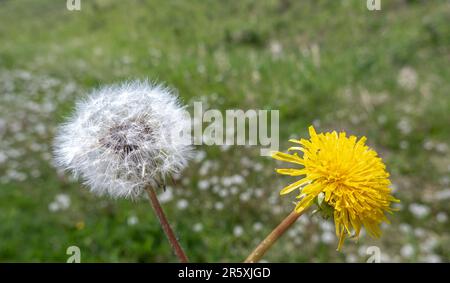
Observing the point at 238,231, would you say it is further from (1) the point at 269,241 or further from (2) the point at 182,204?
(1) the point at 269,241

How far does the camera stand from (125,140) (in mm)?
1421

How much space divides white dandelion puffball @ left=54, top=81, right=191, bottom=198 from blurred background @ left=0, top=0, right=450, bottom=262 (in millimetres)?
1213

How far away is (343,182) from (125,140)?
710 mm

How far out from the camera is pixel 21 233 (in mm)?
3484

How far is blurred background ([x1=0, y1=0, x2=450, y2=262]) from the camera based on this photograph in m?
3.41

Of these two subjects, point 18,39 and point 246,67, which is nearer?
point 246,67

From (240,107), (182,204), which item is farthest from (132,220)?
(240,107)

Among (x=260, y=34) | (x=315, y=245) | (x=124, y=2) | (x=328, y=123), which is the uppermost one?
(x=124, y=2)

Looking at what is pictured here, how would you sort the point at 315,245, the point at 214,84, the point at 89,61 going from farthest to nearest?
the point at 89,61
the point at 214,84
the point at 315,245

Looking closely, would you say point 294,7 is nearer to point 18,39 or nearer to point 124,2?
point 124,2

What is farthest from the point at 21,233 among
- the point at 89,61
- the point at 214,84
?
the point at 89,61

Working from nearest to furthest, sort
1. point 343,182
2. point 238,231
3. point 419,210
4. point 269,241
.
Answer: point 269,241 → point 343,182 → point 238,231 → point 419,210

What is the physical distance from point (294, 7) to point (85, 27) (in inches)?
201

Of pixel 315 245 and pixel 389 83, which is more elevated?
pixel 389 83
